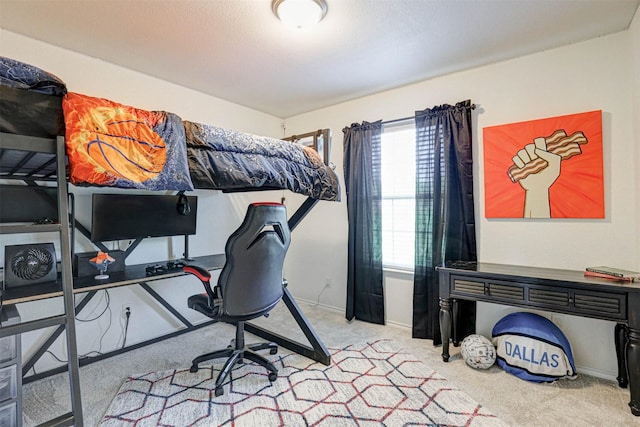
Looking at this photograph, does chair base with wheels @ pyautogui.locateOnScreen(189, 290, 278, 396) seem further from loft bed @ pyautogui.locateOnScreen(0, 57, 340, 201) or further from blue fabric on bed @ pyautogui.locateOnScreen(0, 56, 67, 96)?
blue fabric on bed @ pyautogui.locateOnScreen(0, 56, 67, 96)

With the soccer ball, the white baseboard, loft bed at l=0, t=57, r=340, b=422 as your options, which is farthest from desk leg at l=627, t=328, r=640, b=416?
loft bed at l=0, t=57, r=340, b=422

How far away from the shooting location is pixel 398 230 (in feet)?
10.9

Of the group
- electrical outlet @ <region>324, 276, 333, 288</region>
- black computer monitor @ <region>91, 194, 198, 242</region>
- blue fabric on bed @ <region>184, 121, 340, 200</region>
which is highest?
blue fabric on bed @ <region>184, 121, 340, 200</region>

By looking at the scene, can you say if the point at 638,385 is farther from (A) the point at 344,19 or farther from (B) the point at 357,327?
(A) the point at 344,19

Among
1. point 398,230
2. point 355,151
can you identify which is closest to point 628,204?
point 398,230

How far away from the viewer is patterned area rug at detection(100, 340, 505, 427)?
5.85 feet

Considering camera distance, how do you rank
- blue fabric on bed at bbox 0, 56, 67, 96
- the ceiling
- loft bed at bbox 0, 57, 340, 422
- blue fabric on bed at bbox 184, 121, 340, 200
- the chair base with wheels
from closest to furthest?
blue fabric on bed at bbox 0, 56, 67, 96 → loft bed at bbox 0, 57, 340, 422 → blue fabric on bed at bbox 184, 121, 340, 200 → the ceiling → the chair base with wheels

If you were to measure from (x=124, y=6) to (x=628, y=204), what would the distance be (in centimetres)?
366

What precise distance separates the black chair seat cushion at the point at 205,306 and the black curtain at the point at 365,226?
5.59 ft

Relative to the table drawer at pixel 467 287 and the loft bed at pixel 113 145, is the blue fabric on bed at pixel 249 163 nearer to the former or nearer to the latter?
the loft bed at pixel 113 145

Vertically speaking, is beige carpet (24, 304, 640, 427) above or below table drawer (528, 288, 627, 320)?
below

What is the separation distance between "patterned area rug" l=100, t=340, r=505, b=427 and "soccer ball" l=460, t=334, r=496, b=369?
323mm

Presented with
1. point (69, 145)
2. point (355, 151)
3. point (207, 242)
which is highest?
point (355, 151)

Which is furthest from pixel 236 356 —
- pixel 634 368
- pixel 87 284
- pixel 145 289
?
pixel 634 368
